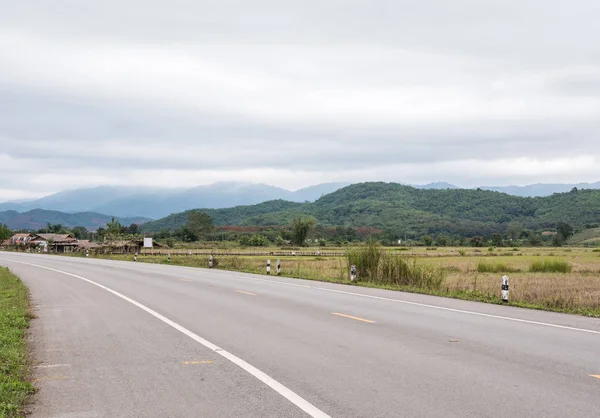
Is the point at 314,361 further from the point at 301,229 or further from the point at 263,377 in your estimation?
the point at 301,229

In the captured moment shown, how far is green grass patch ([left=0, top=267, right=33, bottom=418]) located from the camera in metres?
6.97

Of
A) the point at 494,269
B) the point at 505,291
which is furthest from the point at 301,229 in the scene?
the point at 505,291

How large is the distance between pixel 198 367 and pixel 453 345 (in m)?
4.31

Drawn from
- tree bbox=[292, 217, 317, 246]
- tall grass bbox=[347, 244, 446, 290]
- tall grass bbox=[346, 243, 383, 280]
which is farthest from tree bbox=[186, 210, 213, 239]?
tall grass bbox=[347, 244, 446, 290]

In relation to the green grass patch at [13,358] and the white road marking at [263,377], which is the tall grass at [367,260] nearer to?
the green grass patch at [13,358]

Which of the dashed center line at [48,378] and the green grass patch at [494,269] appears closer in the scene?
the dashed center line at [48,378]

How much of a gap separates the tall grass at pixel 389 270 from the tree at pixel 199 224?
155m

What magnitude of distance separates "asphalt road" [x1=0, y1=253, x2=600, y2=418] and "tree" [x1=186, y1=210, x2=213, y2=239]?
168 metres

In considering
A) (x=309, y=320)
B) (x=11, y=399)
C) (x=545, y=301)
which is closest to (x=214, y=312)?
(x=309, y=320)

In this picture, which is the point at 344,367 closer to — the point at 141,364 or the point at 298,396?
the point at 298,396

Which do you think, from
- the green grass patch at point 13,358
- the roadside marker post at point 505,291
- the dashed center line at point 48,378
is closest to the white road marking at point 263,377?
the dashed center line at point 48,378

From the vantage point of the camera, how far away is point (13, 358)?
938cm

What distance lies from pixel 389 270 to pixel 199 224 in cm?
16290

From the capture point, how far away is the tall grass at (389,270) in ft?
81.8
